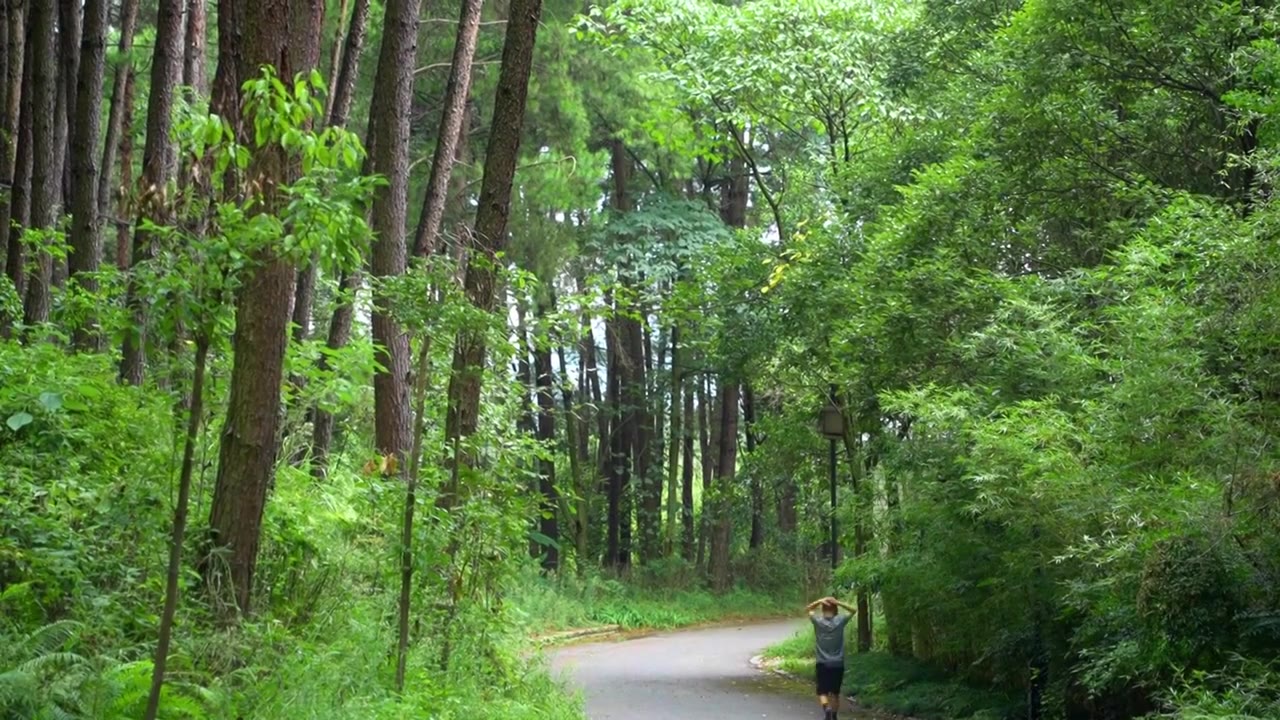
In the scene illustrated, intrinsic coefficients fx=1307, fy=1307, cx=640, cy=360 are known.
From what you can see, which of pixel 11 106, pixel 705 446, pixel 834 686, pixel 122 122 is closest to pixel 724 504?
pixel 705 446

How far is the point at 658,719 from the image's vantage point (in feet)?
48.3

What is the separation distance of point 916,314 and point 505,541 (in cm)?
737

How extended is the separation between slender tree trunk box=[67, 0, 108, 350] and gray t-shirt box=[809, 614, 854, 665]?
338 inches

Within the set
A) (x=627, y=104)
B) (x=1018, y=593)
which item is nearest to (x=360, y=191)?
(x=1018, y=593)

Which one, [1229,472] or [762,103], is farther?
[762,103]

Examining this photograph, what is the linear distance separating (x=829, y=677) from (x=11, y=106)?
11920mm

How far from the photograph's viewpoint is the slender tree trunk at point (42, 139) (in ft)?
44.9

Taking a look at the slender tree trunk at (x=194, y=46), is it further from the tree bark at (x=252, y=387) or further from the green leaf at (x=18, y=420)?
the tree bark at (x=252, y=387)

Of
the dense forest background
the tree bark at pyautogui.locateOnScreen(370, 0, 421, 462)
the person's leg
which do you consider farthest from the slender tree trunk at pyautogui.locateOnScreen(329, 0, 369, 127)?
the person's leg

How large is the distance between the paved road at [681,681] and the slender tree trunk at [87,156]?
6827 mm

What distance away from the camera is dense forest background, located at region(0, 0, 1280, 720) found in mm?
7477

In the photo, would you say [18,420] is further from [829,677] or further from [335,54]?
[335,54]

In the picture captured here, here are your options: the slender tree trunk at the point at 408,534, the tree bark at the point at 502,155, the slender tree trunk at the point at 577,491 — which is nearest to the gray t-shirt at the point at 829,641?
the tree bark at the point at 502,155

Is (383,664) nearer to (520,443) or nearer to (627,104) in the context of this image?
(520,443)
